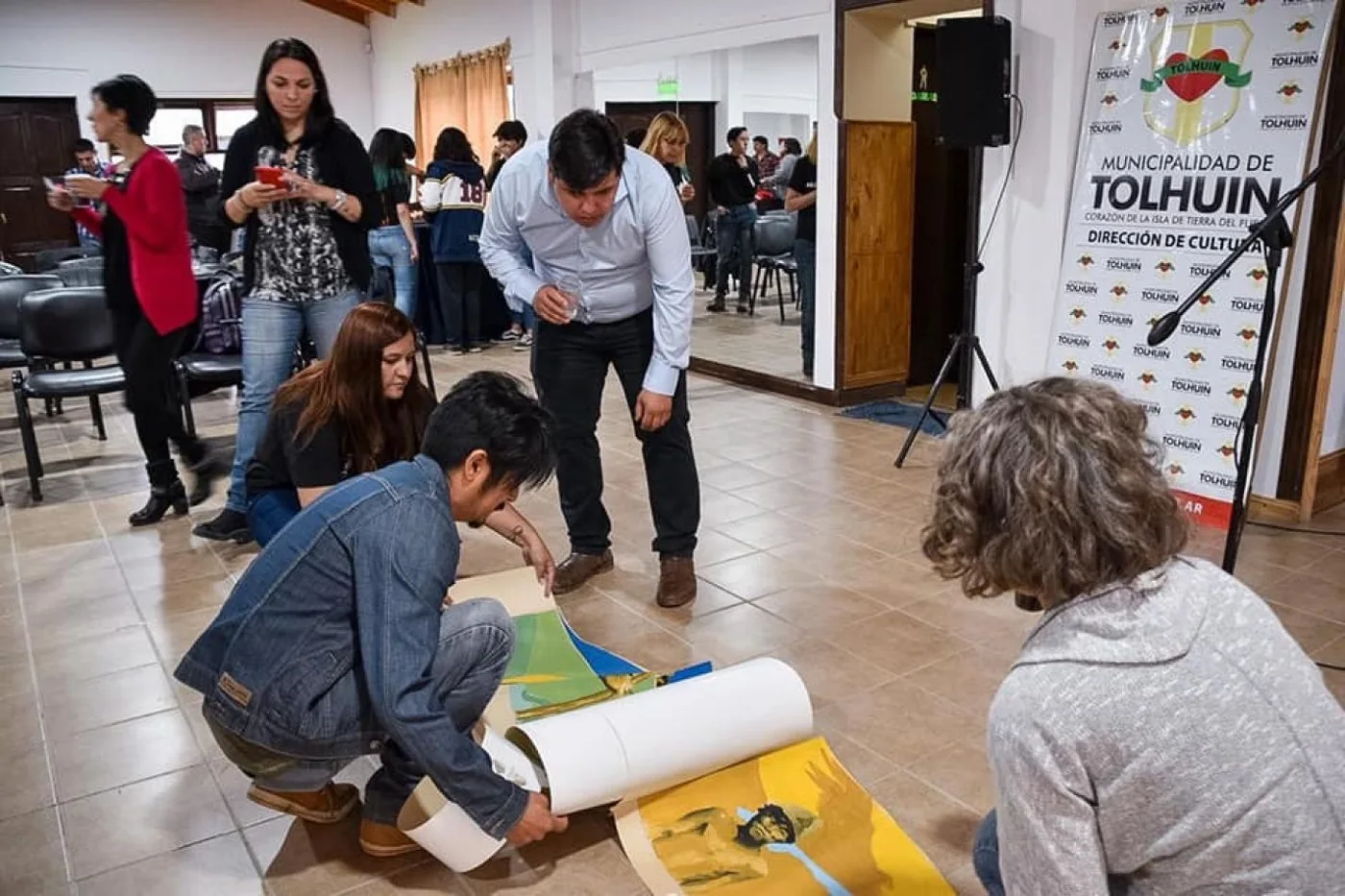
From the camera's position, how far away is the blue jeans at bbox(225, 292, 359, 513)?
317cm

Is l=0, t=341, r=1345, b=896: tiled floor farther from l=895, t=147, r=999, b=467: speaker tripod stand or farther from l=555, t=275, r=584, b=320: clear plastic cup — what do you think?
l=555, t=275, r=584, b=320: clear plastic cup

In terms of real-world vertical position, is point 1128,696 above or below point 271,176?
below

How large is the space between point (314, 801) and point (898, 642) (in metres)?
1.40

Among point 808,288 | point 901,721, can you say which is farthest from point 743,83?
point 901,721

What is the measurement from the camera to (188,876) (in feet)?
6.04

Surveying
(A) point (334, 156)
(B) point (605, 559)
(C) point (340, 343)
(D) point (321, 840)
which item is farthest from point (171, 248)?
(D) point (321, 840)

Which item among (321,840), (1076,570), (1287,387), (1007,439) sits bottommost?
(321,840)

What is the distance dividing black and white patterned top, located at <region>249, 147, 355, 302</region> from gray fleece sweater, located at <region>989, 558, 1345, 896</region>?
8.69ft

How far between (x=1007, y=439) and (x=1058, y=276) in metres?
3.21

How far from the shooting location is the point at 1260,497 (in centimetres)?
354

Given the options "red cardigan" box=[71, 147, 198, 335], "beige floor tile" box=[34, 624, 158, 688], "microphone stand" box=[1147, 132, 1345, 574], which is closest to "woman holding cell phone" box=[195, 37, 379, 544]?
"red cardigan" box=[71, 147, 198, 335]

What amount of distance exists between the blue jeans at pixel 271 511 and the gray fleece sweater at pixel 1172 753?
6.43ft

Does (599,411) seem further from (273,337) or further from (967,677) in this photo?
(967,677)

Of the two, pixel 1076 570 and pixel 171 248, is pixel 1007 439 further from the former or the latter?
pixel 171 248
